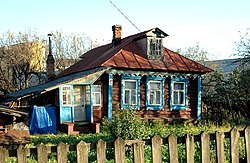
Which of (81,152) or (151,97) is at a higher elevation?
(81,152)

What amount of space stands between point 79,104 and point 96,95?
1.26m

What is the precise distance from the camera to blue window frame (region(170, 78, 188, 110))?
2583cm

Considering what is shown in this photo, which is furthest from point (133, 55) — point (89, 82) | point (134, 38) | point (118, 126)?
point (118, 126)

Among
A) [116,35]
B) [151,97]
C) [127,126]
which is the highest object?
[116,35]

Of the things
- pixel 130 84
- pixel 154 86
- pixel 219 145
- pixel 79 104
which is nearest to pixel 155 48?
pixel 154 86

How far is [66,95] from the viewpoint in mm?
23375

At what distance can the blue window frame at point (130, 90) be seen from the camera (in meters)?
24.2

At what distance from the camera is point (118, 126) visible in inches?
540

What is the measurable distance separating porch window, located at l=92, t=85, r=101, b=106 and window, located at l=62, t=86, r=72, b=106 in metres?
1.50

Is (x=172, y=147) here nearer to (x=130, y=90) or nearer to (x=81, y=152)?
(x=81, y=152)

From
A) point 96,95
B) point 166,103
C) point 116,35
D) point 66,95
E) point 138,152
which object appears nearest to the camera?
point 138,152

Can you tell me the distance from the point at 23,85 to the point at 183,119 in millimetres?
18952

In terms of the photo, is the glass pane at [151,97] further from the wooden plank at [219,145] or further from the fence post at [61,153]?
the fence post at [61,153]

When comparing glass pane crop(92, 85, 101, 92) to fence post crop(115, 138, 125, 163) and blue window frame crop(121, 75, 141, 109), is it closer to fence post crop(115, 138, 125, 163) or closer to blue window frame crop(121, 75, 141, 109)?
blue window frame crop(121, 75, 141, 109)
